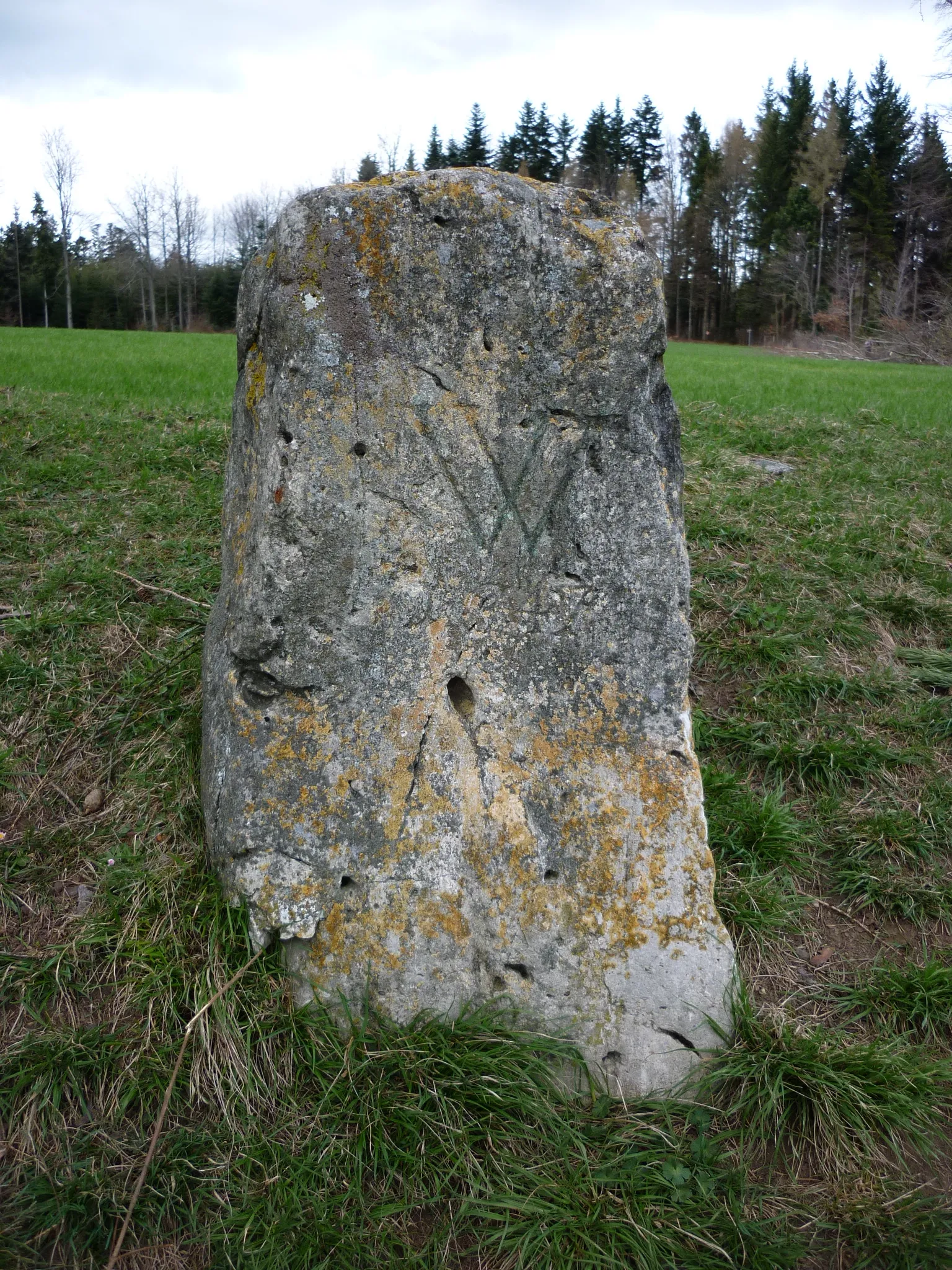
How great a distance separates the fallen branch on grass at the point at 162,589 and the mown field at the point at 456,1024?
0.04 metres

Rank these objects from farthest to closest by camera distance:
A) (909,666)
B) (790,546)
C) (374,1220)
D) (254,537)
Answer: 1. (790,546)
2. (909,666)
3. (254,537)
4. (374,1220)

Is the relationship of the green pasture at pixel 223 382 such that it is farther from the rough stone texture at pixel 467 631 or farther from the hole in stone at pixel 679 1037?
the hole in stone at pixel 679 1037

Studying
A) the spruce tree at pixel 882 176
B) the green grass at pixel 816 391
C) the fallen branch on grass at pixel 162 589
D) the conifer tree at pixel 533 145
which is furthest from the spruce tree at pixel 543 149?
the fallen branch on grass at pixel 162 589

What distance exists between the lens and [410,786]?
2646 millimetres

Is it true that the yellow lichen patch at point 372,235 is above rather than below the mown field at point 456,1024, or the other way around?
above

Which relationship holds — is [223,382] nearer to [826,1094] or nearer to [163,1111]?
[163,1111]

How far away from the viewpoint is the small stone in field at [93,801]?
3.22 meters

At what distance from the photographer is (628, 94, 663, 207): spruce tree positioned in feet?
151

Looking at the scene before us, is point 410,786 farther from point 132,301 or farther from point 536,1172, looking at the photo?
point 132,301

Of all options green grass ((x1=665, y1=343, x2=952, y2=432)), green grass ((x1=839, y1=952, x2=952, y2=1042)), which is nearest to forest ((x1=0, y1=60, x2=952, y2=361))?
green grass ((x1=665, y1=343, x2=952, y2=432))

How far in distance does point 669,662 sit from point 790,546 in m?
2.97

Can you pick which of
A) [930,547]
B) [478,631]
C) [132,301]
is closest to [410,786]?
[478,631]

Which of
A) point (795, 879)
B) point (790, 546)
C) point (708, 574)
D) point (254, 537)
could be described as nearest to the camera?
point (254, 537)

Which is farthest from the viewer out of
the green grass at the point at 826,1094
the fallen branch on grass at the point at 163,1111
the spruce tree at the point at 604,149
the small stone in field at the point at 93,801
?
the spruce tree at the point at 604,149
